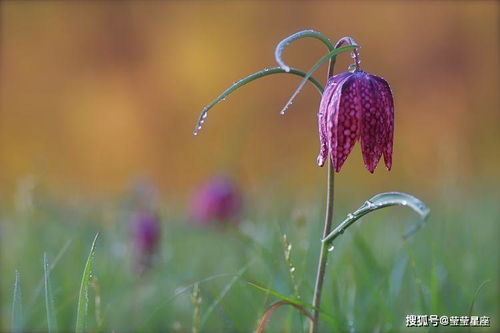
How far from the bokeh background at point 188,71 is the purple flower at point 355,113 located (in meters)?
6.41

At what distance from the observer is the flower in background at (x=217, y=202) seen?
293cm

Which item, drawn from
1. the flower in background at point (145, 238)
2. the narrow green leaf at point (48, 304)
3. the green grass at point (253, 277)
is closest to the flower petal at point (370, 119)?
the green grass at point (253, 277)

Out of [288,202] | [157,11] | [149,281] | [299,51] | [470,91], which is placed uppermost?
[157,11]

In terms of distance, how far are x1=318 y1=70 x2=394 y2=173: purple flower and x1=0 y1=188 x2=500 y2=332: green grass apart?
254mm

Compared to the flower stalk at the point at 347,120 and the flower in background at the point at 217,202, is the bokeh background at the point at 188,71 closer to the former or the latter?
the flower in background at the point at 217,202

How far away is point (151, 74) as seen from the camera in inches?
342

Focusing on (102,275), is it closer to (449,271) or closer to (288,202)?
(288,202)

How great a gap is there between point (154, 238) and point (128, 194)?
0.24 meters

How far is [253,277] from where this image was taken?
1.82 meters

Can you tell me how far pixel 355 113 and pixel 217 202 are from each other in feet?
6.18

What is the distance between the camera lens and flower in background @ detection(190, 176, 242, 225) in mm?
2928

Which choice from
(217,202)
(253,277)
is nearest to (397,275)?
(253,277)

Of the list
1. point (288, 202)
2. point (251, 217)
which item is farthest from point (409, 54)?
point (288, 202)

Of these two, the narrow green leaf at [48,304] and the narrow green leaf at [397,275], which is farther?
the narrow green leaf at [397,275]
